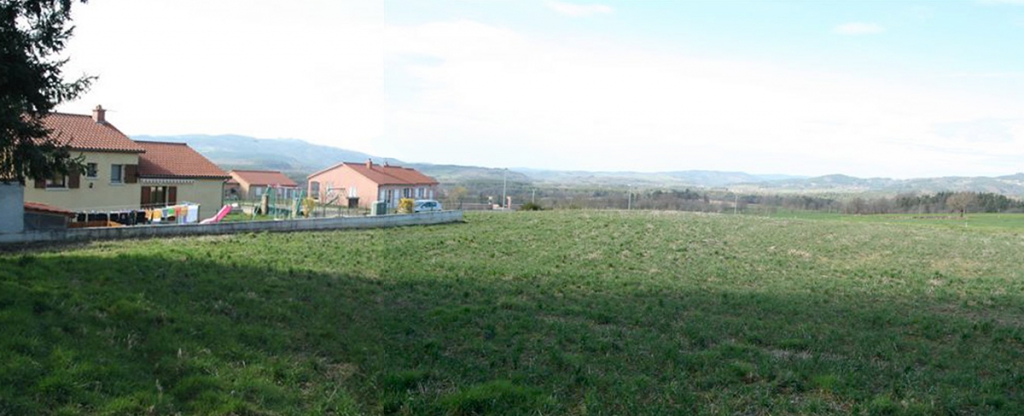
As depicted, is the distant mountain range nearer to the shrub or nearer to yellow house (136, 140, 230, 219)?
the shrub

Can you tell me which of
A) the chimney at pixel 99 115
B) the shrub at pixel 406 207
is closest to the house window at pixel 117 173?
the chimney at pixel 99 115

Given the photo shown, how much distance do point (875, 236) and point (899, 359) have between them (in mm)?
23038

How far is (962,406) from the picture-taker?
19.9 feet

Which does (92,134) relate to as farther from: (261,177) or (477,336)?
(477,336)

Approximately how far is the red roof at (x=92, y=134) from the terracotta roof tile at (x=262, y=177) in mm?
21684

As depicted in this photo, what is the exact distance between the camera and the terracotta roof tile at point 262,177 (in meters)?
54.2

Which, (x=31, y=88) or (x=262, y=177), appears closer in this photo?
(x=31, y=88)

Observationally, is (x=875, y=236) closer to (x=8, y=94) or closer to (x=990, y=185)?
(x=8, y=94)

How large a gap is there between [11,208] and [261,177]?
4039 centimetres

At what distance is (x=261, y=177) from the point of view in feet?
184

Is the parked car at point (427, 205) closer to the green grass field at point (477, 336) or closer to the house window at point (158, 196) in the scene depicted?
the house window at point (158, 196)

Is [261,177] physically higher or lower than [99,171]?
higher

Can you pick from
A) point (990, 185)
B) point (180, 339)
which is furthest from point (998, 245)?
point (990, 185)

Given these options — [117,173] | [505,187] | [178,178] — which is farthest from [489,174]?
[117,173]
